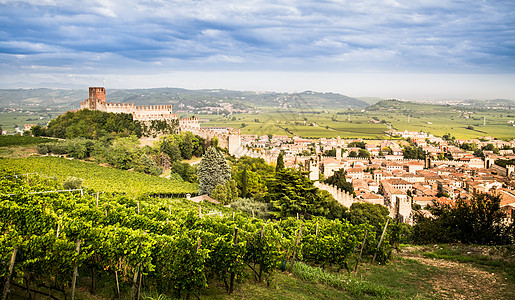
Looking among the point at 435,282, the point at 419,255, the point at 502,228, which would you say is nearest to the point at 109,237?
the point at 435,282

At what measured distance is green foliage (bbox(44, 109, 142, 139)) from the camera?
3412 cm

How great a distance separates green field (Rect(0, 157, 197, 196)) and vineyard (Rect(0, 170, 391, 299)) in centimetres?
1039

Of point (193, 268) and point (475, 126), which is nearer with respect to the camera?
point (193, 268)

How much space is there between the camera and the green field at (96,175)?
19828mm

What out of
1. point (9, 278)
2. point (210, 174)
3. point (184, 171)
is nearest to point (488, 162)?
point (184, 171)

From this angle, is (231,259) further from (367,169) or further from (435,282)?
(367,169)

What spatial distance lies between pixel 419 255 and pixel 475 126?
146 m

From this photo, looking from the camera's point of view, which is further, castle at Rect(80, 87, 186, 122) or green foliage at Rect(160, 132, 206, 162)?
castle at Rect(80, 87, 186, 122)

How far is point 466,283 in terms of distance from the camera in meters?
8.45

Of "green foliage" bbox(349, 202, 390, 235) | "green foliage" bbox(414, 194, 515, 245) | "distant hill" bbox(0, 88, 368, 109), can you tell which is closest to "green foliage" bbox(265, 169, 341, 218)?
"green foliage" bbox(414, 194, 515, 245)

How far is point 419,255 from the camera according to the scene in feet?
36.2

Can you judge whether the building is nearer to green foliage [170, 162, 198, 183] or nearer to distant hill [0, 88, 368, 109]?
green foliage [170, 162, 198, 183]

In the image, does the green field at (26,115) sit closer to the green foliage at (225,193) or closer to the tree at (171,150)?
the tree at (171,150)

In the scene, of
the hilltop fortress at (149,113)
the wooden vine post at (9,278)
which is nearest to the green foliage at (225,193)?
the wooden vine post at (9,278)
